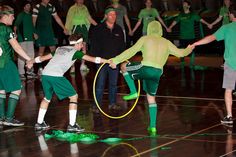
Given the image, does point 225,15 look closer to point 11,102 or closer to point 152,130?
point 152,130

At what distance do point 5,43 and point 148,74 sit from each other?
109 inches

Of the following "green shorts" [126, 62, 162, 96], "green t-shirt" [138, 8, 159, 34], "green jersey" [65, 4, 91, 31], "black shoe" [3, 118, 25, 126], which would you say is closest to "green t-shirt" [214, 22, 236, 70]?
"green shorts" [126, 62, 162, 96]

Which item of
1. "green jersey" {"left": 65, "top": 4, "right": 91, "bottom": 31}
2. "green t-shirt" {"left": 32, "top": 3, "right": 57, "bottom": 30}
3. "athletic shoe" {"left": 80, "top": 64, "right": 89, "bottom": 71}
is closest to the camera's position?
"green t-shirt" {"left": 32, "top": 3, "right": 57, "bottom": 30}

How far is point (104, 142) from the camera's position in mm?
10227

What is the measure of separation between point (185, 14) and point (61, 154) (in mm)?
11353

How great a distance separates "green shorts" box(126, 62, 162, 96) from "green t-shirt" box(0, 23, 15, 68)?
7.73 feet

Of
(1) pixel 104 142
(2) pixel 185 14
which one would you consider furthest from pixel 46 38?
(1) pixel 104 142

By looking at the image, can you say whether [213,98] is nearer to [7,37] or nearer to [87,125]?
[87,125]

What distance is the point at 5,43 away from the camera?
11.5m

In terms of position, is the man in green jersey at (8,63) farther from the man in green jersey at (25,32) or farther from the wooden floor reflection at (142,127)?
the man in green jersey at (25,32)

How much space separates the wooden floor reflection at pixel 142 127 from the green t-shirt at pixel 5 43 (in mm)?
1262

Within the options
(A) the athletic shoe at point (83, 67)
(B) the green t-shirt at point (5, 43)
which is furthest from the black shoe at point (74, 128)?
(A) the athletic shoe at point (83, 67)

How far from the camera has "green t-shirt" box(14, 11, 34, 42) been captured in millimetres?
18344

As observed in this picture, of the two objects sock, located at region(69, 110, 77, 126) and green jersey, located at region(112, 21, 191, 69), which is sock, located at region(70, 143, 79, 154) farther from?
green jersey, located at region(112, 21, 191, 69)
